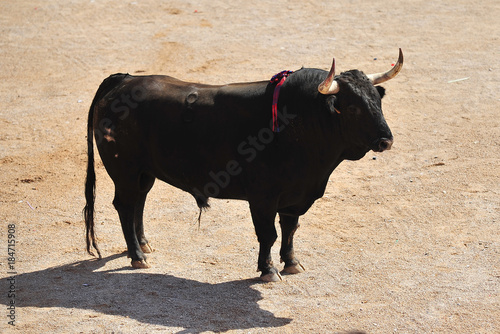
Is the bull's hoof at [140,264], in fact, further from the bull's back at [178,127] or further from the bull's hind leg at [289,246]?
the bull's hind leg at [289,246]

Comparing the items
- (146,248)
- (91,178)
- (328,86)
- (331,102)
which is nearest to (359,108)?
(331,102)

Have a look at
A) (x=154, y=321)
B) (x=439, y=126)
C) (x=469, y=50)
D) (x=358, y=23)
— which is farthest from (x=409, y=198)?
(x=358, y=23)

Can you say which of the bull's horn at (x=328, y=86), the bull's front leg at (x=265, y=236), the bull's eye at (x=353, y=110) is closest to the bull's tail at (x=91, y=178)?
the bull's front leg at (x=265, y=236)

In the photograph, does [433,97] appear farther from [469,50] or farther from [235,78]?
[235,78]

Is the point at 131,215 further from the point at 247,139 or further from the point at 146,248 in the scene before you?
the point at 247,139

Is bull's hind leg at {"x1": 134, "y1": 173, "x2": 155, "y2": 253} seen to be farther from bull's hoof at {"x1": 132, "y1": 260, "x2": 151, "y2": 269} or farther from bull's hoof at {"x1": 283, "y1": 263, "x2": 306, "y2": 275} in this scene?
bull's hoof at {"x1": 283, "y1": 263, "x2": 306, "y2": 275}

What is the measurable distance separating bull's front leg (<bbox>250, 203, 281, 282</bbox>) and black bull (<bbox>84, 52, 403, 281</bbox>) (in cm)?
→ 1

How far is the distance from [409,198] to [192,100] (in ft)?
11.1

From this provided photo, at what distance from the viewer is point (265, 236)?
7121 millimetres

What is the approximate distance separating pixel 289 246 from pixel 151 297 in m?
1.52

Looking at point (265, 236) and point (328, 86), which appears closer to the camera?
point (328, 86)

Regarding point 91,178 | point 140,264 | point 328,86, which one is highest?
point 328,86

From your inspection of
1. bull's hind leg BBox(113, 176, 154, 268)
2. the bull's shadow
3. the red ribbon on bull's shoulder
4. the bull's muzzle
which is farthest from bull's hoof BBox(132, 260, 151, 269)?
the bull's muzzle

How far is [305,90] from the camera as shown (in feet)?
22.5
